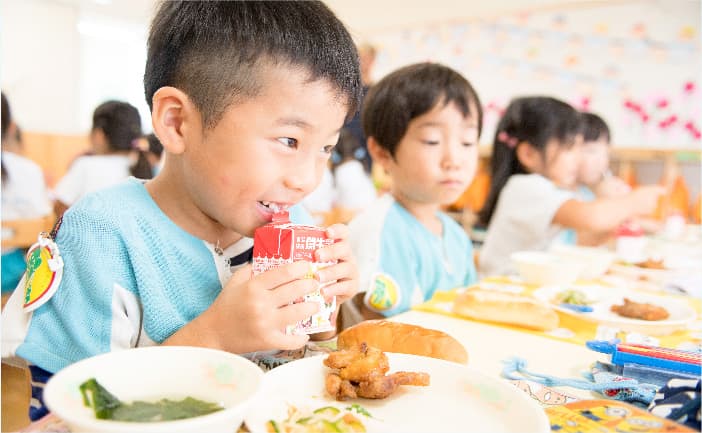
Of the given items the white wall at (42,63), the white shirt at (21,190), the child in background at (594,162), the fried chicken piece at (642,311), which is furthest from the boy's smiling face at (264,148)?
the white wall at (42,63)

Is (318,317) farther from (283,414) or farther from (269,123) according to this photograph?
(269,123)

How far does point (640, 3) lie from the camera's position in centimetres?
552

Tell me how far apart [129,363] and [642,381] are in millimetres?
706

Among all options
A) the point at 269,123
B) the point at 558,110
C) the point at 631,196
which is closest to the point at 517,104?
the point at 558,110

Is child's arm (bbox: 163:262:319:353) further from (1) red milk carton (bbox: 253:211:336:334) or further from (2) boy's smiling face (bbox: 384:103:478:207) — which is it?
(2) boy's smiling face (bbox: 384:103:478:207)

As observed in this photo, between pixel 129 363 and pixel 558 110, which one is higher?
pixel 558 110

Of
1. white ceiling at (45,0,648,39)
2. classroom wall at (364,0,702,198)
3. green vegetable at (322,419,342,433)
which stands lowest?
green vegetable at (322,419,342,433)

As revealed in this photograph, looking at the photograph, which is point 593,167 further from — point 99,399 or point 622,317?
point 99,399

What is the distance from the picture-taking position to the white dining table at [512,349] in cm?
91

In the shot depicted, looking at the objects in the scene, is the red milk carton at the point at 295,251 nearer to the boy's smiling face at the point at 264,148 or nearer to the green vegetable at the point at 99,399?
the boy's smiling face at the point at 264,148

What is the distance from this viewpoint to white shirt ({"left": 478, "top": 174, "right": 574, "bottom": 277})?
2.45m

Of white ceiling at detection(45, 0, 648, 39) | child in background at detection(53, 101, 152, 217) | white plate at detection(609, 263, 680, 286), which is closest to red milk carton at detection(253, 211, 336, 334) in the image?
white plate at detection(609, 263, 680, 286)

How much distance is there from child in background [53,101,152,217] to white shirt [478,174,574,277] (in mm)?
2044

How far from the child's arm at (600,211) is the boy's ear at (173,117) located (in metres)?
1.90
